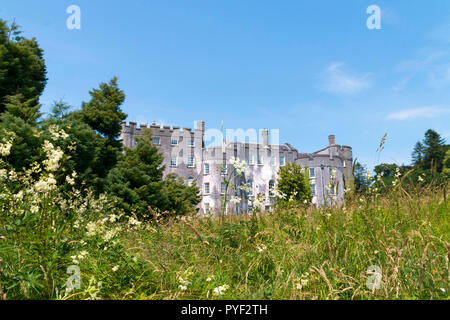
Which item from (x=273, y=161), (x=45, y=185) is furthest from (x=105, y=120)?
(x=273, y=161)

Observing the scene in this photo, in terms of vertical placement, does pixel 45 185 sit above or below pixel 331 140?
below

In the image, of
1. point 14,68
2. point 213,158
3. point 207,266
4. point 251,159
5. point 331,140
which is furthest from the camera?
point 331,140

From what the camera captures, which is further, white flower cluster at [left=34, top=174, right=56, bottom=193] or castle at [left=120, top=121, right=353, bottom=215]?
castle at [left=120, top=121, right=353, bottom=215]

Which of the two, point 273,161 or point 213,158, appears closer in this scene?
point 213,158

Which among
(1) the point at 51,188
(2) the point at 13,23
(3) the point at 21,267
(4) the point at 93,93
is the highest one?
(2) the point at 13,23

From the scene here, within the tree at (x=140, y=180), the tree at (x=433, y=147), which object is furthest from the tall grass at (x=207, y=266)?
the tree at (x=433, y=147)

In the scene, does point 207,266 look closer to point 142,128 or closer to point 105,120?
point 105,120

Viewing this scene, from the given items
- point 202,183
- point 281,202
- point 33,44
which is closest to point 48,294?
point 281,202

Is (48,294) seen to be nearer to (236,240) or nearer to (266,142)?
(236,240)

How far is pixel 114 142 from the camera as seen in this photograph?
23.2m

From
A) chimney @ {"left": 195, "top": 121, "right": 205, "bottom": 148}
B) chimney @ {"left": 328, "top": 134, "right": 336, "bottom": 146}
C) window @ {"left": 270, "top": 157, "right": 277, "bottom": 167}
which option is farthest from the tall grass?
chimney @ {"left": 328, "top": 134, "right": 336, "bottom": 146}

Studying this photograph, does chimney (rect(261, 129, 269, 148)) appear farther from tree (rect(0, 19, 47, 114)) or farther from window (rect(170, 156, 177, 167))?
tree (rect(0, 19, 47, 114))

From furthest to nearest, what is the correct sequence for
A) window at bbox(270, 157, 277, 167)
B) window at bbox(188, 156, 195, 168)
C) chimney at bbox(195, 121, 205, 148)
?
1. window at bbox(270, 157, 277, 167)
2. chimney at bbox(195, 121, 205, 148)
3. window at bbox(188, 156, 195, 168)

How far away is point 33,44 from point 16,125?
15.2 meters
